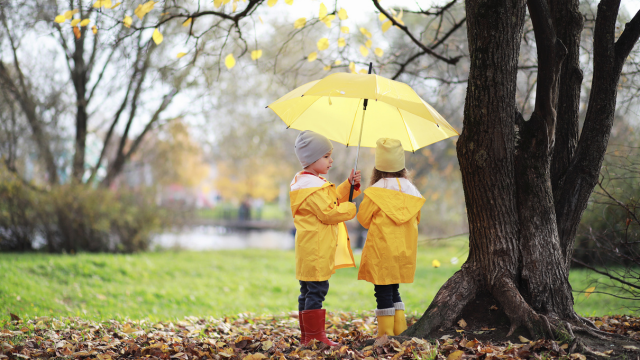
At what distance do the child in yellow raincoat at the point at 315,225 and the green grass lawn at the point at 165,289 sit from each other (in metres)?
1.93

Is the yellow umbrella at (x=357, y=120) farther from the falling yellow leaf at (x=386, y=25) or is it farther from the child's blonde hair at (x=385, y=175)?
the falling yellow leaf at (x=386, y=25)

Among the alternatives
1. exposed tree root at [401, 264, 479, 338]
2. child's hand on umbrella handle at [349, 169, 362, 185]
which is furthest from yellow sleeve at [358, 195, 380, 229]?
exposed tree root at [401, 264, 479, 338]

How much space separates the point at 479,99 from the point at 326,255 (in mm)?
1549

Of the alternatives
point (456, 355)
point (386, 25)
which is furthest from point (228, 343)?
point (386, 25)

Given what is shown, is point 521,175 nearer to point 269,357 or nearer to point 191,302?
point 269,357

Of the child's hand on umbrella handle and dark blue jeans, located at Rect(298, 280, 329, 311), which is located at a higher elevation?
the child's hand on umbrella handle

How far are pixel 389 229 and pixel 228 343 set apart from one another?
1.51 meters

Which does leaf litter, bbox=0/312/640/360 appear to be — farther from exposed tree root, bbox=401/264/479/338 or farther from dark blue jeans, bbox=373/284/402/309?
dark blue jeans, bbox=373/284/402/309

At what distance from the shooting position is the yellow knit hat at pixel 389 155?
11.2ft

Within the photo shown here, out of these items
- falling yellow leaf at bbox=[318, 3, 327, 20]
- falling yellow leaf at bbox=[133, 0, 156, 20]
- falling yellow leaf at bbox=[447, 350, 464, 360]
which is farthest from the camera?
falling yellow leaf at bbox=[318, 3, 327, 20]

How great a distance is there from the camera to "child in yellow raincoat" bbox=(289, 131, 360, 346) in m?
3.21

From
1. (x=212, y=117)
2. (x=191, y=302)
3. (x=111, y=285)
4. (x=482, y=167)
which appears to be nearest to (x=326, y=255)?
(x=482, y=167)

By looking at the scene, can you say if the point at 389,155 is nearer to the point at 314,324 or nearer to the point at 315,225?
the point at 315,225

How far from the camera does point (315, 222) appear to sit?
3.24 metres
